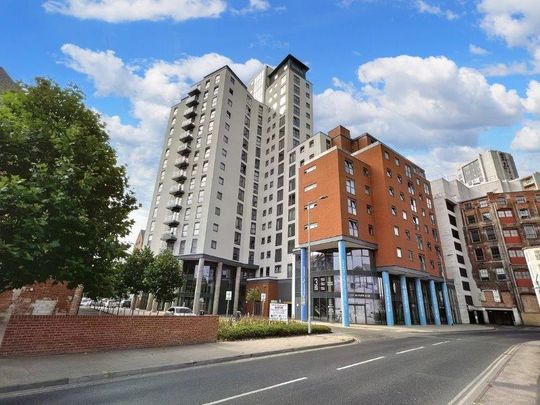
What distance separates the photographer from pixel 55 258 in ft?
30.0

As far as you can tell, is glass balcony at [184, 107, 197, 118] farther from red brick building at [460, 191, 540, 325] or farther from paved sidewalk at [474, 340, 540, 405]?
red brick building at [460, 191, 540, 325]

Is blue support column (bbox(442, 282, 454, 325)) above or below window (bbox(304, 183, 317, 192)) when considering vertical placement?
below

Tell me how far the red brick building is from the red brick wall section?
64.7 meters

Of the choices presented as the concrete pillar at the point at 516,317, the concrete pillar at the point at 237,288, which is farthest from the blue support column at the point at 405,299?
the concrete pillar at the point at 516,317

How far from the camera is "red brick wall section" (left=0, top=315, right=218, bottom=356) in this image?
9917 mm

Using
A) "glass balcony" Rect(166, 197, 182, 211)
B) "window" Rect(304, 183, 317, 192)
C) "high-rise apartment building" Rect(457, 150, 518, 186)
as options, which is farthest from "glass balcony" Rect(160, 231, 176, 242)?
"high-rise apartment building" Rect(457, 150, 518, 186)

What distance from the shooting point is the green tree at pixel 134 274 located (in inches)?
1453

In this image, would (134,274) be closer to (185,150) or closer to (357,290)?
(185,150)

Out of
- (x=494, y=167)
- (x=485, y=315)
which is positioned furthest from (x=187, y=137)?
(x=494, y=167)

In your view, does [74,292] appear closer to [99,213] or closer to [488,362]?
[99,213]

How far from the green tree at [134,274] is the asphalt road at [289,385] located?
30.4 meters

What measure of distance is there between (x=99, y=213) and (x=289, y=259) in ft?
139

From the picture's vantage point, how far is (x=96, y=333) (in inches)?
453

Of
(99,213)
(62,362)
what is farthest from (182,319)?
(99,213)
